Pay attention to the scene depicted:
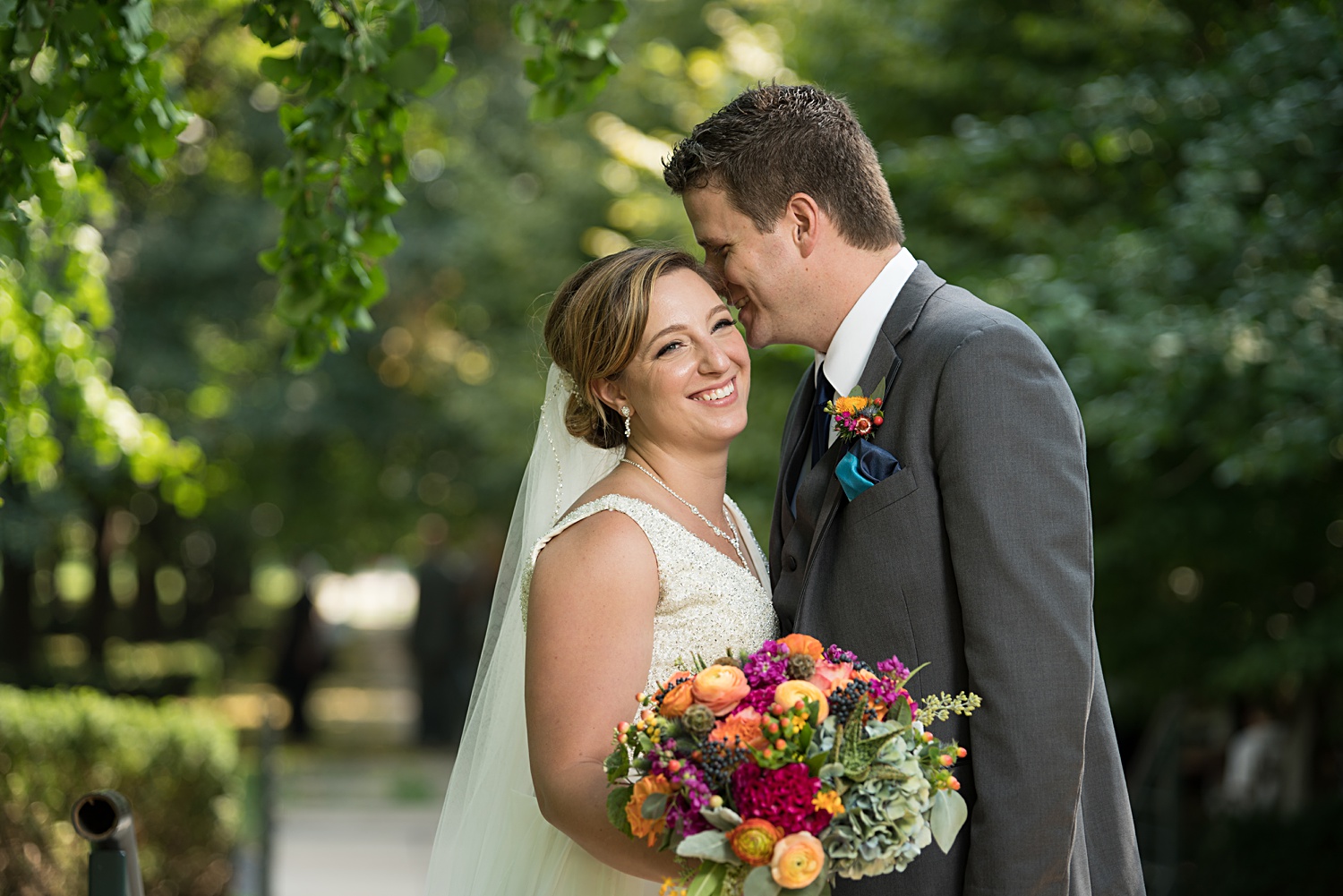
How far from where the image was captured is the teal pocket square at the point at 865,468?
8.63 feet

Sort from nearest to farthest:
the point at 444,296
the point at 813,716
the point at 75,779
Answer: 1. the point at 813,716
2. the point at 75,779
3. the point at 444,296

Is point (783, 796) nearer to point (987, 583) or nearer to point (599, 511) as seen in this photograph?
point (987, 583)

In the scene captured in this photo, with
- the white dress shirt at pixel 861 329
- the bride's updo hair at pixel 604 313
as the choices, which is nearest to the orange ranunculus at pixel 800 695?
the white dress shirt at pixel 861 329

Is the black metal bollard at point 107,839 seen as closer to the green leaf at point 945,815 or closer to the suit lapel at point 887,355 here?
the suit lapel at point 887,355

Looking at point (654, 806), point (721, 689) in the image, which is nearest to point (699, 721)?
point (721, 689)

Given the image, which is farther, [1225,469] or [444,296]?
[444,296]

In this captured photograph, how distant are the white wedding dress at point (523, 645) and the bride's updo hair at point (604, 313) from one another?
163mm

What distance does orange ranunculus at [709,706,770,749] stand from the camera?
210cm

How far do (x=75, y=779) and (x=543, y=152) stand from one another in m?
9.17

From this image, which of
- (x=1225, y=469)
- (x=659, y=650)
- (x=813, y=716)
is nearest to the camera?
(x=813, y=716)

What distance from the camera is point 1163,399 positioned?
5070mm

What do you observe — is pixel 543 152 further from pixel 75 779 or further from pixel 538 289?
pixel 75 779

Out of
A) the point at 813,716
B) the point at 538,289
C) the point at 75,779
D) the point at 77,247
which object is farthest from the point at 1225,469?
the point at 538,289

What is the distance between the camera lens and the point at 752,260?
9.49 ft
